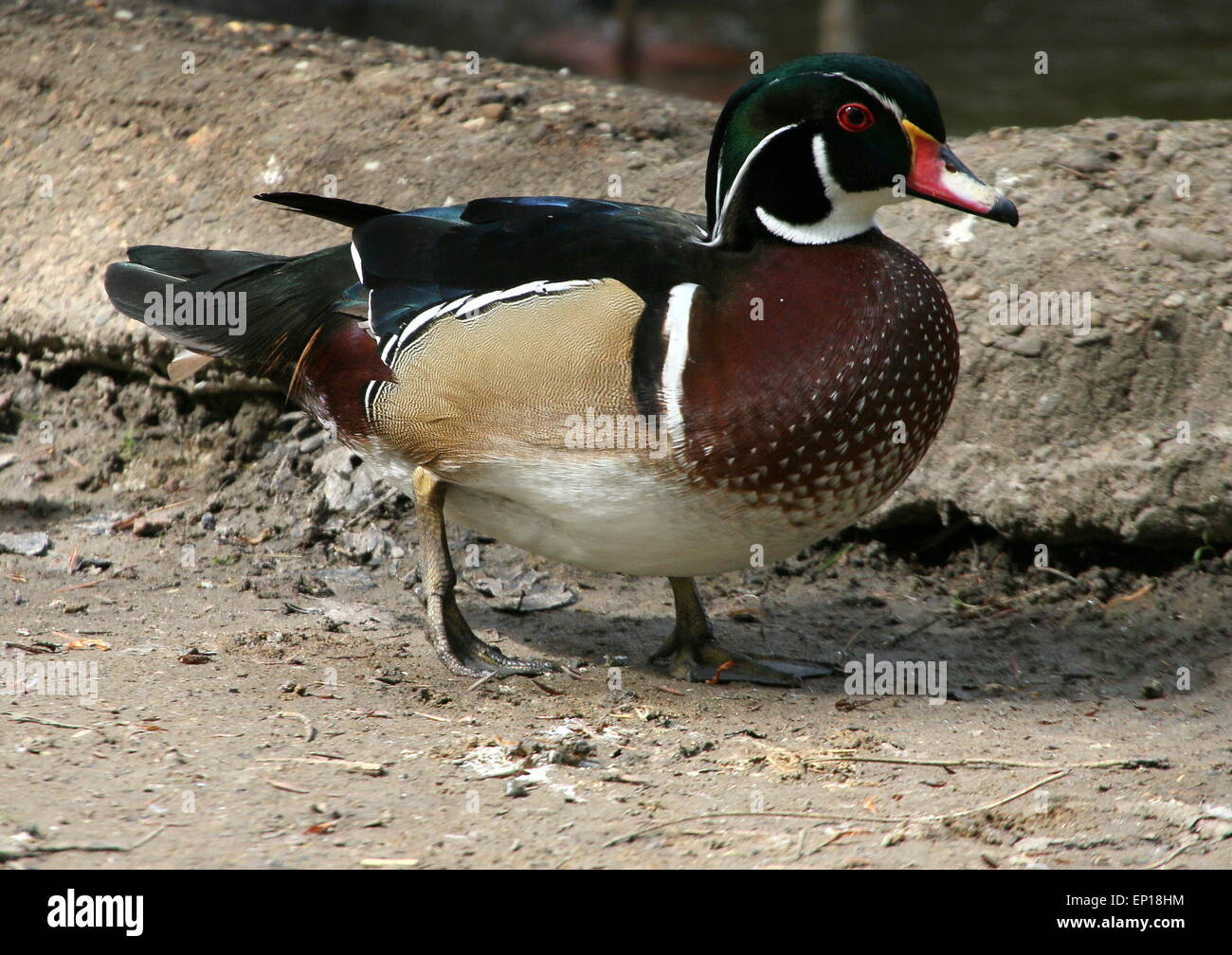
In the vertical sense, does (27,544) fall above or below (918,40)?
below

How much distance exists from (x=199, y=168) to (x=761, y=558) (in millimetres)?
3021

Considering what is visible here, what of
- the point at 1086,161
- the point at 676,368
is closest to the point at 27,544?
the point at 676,368

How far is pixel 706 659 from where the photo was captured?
12.3 feet

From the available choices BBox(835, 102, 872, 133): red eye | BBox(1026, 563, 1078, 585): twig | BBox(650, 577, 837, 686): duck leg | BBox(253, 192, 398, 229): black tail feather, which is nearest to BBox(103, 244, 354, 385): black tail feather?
BBox(253, 192, 398, 229): black tail feather

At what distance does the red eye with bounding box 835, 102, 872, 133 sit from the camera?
3123 millimetres

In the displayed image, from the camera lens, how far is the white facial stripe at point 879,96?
10.2ft

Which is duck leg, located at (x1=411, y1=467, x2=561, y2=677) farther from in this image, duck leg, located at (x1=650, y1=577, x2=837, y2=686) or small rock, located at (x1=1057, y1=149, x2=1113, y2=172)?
small rock, located at (x1=1057, y1=149, x2=1113, y2=172)

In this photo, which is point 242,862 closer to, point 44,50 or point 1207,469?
point 1207,469

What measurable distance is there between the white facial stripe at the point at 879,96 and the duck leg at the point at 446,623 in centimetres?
143

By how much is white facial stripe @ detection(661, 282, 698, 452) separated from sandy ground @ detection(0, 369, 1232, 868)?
732mm

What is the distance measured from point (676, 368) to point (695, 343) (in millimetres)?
69

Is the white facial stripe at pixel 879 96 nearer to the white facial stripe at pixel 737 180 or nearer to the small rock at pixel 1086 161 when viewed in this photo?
the white facial stripe at pixel 737 180

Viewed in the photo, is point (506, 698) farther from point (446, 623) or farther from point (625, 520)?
point (625, 520)

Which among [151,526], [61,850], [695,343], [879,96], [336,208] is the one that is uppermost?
[879,96]
